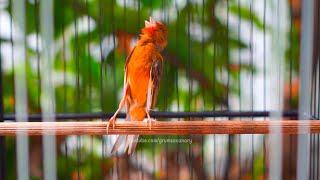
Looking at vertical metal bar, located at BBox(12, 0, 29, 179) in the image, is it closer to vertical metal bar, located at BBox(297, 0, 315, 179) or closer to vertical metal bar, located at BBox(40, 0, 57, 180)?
vertical metal bar, located at BBox(40, 0, 57, 180)

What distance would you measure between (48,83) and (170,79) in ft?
1.08

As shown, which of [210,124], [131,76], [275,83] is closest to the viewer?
[210,124]

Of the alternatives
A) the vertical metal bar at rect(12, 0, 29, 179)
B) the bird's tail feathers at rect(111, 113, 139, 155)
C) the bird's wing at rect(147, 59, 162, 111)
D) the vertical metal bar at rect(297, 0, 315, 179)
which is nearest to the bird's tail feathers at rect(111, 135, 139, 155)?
the bird's tail feathers at rect(111, 113, 139, 155)

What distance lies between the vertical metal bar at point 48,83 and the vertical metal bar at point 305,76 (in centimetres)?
61

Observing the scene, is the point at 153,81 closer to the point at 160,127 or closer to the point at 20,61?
the point at 160,127

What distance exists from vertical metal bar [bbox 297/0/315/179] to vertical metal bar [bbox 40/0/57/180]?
0.61 m

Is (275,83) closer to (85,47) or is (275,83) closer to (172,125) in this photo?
(172,125)

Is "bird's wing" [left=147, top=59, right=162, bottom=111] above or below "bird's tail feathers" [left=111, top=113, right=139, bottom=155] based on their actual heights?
above

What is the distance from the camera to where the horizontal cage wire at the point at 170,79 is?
1.29 m

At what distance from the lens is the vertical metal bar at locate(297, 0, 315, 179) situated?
118 centimetres

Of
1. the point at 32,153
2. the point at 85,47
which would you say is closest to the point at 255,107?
the point at 85,47

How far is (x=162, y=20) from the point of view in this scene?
4.28ft

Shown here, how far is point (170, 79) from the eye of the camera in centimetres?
133

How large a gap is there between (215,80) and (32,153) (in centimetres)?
55
